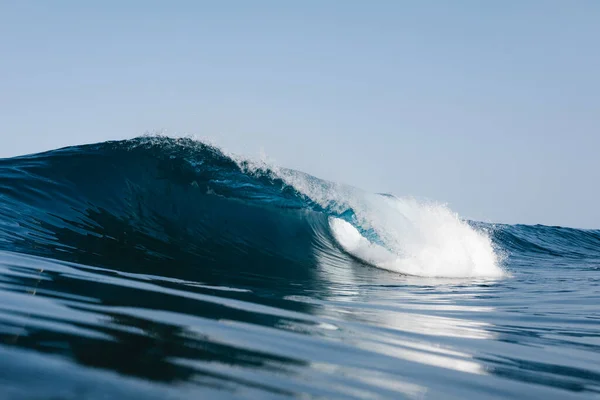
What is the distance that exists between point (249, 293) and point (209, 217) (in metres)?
4.71

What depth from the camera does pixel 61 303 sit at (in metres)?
2.56

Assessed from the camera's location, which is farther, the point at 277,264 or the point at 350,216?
the point at 350,216

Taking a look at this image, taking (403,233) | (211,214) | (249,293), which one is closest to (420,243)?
(403,233)

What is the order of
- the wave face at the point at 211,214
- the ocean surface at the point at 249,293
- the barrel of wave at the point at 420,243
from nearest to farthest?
1. the ocean surface at the point at 249,293
2. the wave face at the point at 211,214
3. the barrel of wave at the point at 420,243

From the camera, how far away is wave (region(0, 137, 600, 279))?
6.15m

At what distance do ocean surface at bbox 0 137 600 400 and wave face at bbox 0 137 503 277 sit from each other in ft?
0.12

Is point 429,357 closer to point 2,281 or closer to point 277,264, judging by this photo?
point 2,281

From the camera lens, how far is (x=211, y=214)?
8.60 m

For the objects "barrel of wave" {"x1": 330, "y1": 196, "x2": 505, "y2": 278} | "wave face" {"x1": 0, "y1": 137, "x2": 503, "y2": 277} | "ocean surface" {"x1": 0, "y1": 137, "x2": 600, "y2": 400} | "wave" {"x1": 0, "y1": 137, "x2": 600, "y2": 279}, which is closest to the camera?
"ocean surface" {"x1": 0, "y1": 137, "x2": 600, "y2": 400}

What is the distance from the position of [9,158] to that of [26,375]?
918 centimetres

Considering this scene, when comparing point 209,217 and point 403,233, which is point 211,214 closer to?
point 209,217

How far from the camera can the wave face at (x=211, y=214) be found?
664 centimetres

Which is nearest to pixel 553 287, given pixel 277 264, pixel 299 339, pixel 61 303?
pixel 277 264

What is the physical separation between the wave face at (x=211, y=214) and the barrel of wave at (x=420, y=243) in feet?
0.07
